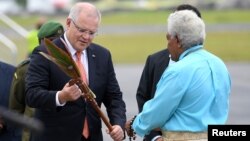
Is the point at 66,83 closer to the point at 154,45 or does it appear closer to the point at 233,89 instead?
the point at 233,89

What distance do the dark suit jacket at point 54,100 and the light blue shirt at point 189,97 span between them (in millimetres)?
638

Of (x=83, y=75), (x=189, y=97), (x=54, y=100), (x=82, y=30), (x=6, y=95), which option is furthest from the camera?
(x=6, y=95)

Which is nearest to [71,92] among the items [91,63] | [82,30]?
[82,30]

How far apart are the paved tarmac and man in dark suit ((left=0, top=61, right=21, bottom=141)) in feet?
16.8

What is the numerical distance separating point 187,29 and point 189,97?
46 cm

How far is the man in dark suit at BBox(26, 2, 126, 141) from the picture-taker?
5422 mm

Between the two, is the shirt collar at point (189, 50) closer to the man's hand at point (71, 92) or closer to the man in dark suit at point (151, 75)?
the man's hand at point (71, 92)

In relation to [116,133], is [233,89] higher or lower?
lower

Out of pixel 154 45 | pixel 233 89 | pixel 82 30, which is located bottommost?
pixel 154 45

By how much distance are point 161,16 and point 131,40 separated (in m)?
22.3

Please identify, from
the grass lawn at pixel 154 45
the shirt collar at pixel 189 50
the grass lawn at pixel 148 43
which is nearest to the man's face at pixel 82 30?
the shirt collar at pixel 189 50

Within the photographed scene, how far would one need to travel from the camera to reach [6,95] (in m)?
6.65

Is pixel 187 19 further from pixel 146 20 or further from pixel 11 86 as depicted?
pixel 146 20

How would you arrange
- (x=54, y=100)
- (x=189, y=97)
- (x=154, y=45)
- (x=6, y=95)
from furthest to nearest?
(x=154, y=45) → (x=6, y=95) → (x=54, y=100) → (x=189, y=97)
